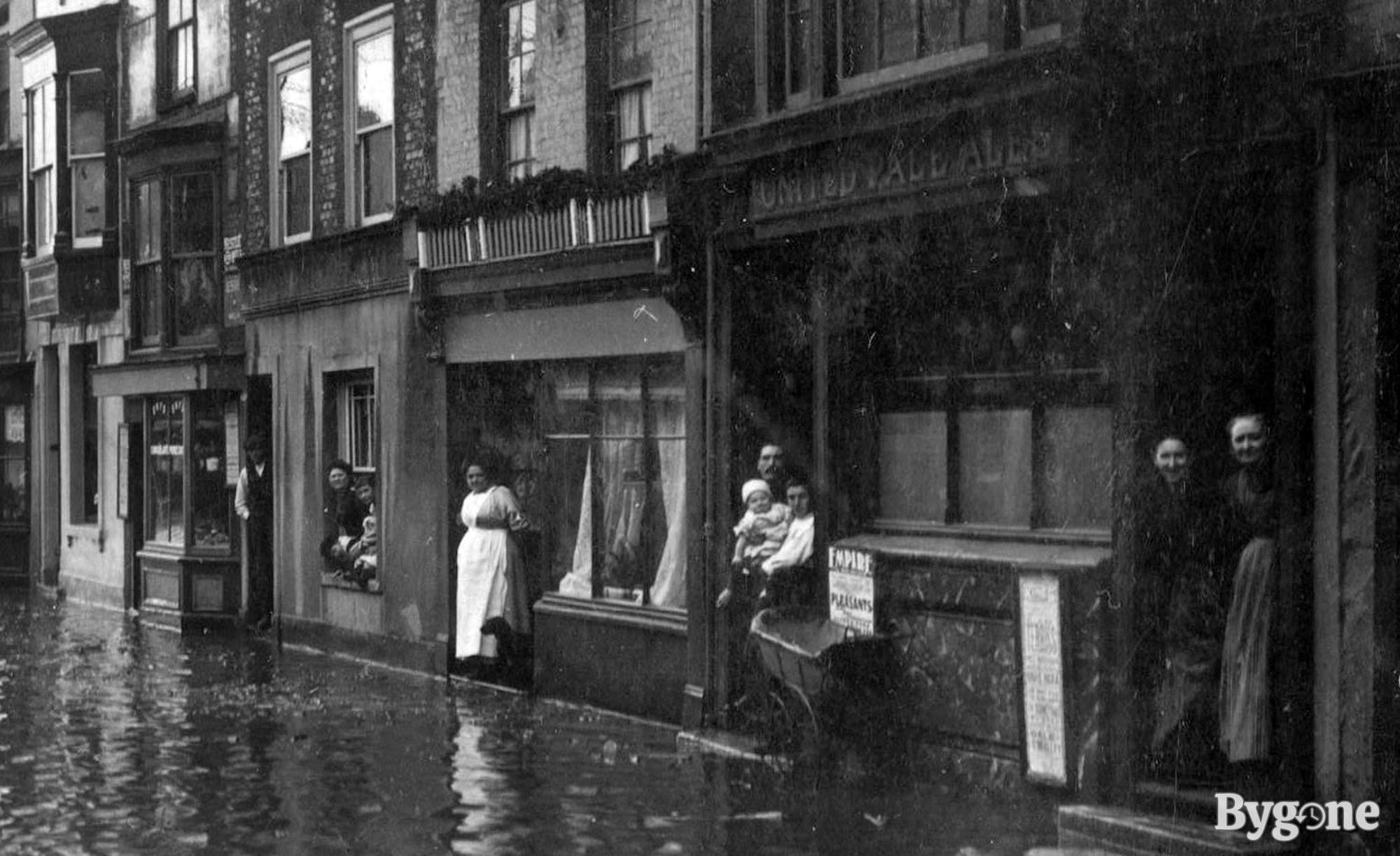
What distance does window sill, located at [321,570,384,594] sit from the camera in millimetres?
19225

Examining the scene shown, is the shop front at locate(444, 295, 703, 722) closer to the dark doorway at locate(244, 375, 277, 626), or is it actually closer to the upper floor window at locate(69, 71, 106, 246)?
the dark doorway at locate(244, 375, 277, 626)

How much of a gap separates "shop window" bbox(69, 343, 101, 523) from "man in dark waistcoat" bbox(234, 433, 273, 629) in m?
6.51

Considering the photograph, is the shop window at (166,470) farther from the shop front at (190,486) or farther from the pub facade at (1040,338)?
the pub facade at (1040,338)

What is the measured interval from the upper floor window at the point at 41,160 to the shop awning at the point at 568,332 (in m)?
12.8

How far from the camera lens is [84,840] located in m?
9.85

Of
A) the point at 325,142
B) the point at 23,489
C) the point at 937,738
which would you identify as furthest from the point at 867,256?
the point at 23,489

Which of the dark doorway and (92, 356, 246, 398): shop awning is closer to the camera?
the dark doorway

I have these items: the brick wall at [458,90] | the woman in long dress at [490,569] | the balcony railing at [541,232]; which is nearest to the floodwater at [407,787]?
the woman in long dress at [490,569]

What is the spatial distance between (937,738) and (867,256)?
2.91 m

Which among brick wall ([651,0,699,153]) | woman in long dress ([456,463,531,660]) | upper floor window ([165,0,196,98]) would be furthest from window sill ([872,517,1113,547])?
upper floor window ([165,0,196,98])

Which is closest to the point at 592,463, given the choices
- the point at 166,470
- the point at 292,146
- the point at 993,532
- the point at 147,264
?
the point at 993,532

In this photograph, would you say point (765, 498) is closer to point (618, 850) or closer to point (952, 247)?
point (952, 247)

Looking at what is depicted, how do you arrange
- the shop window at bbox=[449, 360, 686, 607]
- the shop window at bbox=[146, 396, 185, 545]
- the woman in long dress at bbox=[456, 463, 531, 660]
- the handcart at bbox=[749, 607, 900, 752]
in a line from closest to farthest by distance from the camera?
the handcart at bbox=[749, 607, 900, 752] < the shop window at bbox=[449, 360, 686, 607] < the woman in long dress at bbox=[456, 463, 531, 660] < the shop window at bbox=[146, 396, 185, 545]

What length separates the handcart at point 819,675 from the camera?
11.8 m
